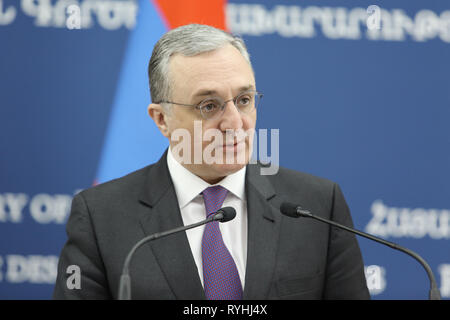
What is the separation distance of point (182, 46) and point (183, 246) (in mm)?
673

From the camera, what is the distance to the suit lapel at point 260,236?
5.61ft

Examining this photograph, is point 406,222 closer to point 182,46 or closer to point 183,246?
A: point 183,246

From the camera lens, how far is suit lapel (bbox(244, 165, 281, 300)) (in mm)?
1709

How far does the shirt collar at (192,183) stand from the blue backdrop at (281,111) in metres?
0.74

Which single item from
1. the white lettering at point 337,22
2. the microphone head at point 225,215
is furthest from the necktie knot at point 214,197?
the white lettering at point 337,22

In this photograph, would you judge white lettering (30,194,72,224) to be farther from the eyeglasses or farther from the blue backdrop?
the eyeglasses

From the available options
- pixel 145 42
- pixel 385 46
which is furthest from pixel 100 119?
pixel 385 46

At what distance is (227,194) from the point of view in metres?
1.86

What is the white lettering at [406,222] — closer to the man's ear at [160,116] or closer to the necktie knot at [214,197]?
the necktie knot at [214,197]

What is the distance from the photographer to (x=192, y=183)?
6.10 feet

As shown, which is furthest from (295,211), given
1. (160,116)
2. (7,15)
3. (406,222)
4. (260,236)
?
(7,15)

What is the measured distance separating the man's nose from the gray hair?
0.67 feet

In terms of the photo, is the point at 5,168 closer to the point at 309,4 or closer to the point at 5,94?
the point at 5,94

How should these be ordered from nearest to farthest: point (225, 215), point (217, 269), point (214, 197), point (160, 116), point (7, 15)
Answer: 1. point (225, 215)
2. point (217, 269)
3. point (214, 197)
4. point (160, 116)
5. point (7, 15)
